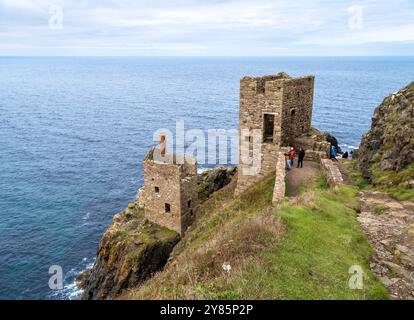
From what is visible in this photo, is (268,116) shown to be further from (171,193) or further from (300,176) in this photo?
(171,193)

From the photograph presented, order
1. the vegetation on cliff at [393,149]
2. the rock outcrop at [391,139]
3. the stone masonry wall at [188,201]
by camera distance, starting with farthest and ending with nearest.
A: the stone masonry wall at [188,201], the rock outcrop at [391,139], the vegetation on cliff at [393,149]

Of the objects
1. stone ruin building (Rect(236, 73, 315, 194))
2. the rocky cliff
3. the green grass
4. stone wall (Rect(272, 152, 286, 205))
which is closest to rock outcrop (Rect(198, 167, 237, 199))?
the rocky cliff

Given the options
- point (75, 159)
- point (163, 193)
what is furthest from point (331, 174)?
point (75, 159)

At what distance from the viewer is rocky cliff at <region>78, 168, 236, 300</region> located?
30.6 m

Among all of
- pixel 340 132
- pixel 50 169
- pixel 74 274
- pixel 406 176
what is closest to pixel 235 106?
pixel 340 132

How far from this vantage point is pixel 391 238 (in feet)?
50.0

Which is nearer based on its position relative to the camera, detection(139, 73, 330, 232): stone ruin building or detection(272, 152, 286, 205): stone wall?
detection(272, 152, 286, 205): stone wall

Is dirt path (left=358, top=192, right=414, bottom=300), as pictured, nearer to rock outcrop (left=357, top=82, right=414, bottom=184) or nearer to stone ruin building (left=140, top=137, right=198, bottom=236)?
rock outcrop (left=357, top=82, right=414, bottom=184)

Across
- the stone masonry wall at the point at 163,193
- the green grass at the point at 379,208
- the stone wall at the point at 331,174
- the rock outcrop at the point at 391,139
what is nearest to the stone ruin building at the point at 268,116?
the stone wall at the point at 331,174

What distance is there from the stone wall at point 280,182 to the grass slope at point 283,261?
2732 millimetres

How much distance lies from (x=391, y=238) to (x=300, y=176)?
9.49m

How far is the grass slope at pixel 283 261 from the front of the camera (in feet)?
35.1

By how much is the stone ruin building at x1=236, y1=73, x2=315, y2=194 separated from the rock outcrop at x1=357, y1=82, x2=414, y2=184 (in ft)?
19.4

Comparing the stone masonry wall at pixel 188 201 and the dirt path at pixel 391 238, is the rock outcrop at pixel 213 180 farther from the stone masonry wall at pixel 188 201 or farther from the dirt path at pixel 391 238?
the dirt path at pixel 391 238
